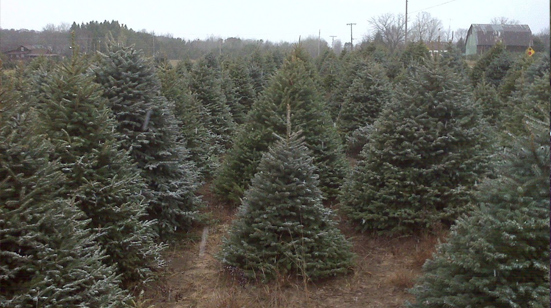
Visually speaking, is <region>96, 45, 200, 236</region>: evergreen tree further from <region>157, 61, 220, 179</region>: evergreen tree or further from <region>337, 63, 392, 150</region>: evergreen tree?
<region>337, 63, 392, 150</region>: evergreen tree

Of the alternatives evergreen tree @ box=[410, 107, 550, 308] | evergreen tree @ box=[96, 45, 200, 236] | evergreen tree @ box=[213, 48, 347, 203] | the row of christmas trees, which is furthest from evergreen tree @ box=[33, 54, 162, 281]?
evergreen tree @ box=[410, 107, 550, 308]

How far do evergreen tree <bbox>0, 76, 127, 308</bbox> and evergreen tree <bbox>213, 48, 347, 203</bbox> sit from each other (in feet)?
15.5

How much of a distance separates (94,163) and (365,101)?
30.0 ft

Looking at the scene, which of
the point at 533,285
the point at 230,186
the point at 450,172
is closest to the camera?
the point at 533,285

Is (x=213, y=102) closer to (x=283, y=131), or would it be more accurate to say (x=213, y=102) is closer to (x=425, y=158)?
(x=283, y=131)

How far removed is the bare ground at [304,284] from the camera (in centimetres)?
550

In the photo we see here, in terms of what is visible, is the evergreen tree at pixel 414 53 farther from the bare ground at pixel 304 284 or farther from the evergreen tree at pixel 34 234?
the evergreen tree at pixel 34 234

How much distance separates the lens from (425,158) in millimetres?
6945

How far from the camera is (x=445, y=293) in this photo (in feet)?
13.3

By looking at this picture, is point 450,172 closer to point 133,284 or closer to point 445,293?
point 445,293

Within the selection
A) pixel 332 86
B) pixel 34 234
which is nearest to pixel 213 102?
pixel 332 86

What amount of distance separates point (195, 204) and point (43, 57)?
37.5ft

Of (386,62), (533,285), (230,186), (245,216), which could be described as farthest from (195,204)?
(386,62)

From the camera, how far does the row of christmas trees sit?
3635mm
